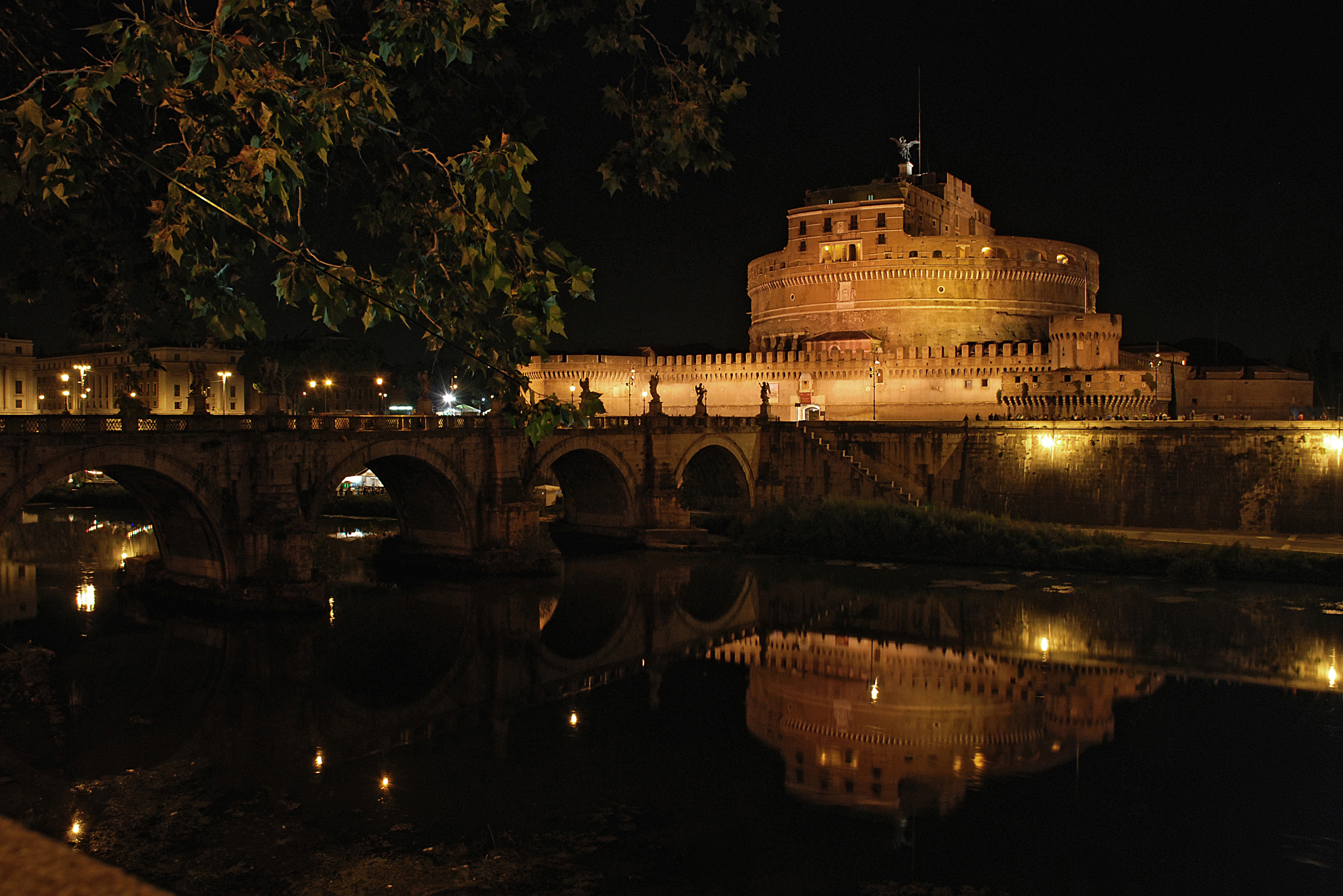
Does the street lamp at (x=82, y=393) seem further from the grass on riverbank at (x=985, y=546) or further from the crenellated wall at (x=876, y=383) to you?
the grass on riverbank at (x=985, y=546)

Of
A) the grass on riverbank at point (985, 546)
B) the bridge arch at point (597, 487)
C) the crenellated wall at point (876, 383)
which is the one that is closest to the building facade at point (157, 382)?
the crenellated wall at point (876, 383)

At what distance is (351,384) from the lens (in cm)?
6362

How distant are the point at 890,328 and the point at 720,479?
1826 cm

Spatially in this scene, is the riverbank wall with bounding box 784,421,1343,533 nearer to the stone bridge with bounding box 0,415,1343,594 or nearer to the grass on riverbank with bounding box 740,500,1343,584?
the stone bridge with bounding box 0,415,1343,594

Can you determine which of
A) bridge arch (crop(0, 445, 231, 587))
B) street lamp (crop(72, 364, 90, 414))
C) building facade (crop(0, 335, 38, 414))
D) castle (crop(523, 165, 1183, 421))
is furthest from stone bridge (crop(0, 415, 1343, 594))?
building facade (crop(0, 335, 38, 414))

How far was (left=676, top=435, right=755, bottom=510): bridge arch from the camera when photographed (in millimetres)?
35125

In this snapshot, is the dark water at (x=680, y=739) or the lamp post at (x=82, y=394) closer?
Answer: the dark water at (x=680, y=739)

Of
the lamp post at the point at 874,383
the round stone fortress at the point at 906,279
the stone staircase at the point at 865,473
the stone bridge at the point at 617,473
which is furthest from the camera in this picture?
the round stone fortress at the point at 906,279

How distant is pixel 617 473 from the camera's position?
30.4 metres

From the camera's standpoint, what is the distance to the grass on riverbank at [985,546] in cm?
2455

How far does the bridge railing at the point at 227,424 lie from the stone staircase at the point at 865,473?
48.2 feet

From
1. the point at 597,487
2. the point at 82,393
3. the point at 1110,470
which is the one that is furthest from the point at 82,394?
the point at 1110,470

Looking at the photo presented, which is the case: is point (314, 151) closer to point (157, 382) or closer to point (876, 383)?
point (876, 383)

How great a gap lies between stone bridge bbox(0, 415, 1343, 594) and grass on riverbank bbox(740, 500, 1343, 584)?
3151 millimetres
